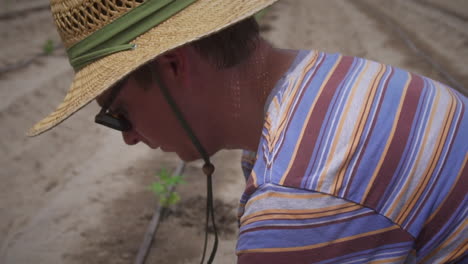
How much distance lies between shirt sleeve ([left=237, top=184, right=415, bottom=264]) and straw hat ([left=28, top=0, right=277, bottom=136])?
1.65 feet

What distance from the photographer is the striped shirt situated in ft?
3.63

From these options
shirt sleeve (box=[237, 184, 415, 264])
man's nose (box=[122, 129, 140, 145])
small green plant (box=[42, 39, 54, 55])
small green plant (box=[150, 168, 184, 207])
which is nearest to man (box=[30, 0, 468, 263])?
shirt sleeve (box=[237, 184, 415, 264])

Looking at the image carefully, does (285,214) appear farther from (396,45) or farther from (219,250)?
(396,45)

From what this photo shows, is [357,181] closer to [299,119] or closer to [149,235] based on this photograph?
[299,119]

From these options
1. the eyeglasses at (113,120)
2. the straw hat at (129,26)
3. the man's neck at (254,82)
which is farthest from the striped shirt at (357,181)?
the eyeglasses at (113,120)

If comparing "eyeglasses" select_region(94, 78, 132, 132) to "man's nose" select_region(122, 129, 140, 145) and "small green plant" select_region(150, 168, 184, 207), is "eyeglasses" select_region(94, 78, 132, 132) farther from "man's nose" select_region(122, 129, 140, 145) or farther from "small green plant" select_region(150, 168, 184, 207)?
"small green plant" select_region(150, 168, 184, 207)

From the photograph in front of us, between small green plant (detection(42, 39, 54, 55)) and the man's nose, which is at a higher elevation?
the man's nose

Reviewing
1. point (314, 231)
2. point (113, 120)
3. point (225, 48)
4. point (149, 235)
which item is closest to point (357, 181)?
point (314, 231)

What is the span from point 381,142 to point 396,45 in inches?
348

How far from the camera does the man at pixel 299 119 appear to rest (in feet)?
3.66

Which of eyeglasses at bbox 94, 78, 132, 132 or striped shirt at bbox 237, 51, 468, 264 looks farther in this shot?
eyeglasses at bbox 94, 78, 132, 132

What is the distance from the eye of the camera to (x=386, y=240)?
114 cm

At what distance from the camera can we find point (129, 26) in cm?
129

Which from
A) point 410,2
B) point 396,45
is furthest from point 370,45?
point 410,2
